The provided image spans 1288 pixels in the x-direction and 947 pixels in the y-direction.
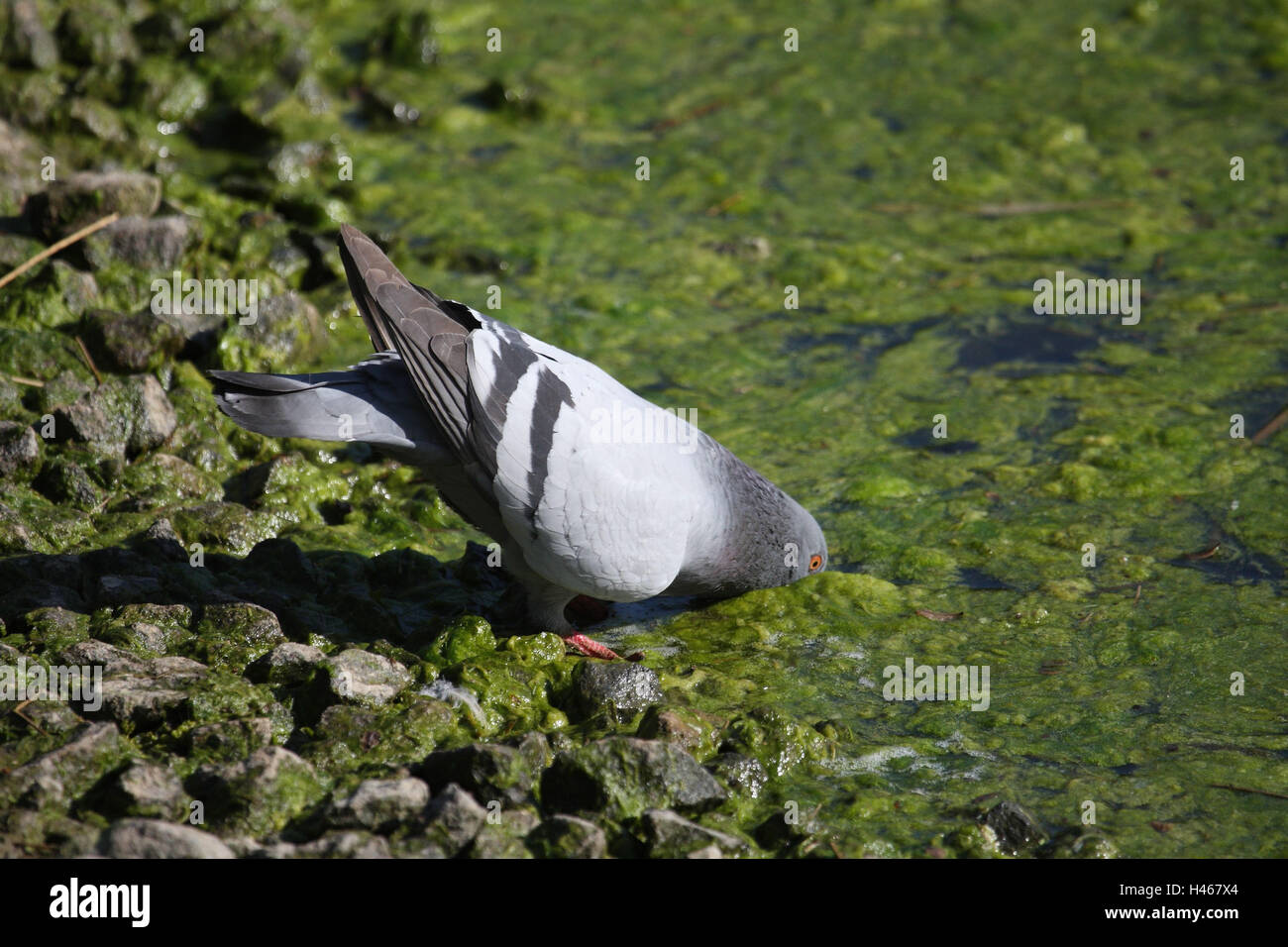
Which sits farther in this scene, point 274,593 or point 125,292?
point 125,292

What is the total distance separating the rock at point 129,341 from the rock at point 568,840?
332 centimetres

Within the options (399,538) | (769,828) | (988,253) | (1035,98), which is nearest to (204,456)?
(399,538)

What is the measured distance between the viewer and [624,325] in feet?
22.2

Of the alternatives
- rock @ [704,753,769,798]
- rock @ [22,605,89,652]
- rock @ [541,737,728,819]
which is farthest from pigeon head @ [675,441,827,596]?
rock @ [22,605,89,652]

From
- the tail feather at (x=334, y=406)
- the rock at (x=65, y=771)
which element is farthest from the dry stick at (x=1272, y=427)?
the rock at (x=65, y=771)

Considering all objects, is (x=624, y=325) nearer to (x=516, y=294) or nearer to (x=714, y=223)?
(x=516, y=294)

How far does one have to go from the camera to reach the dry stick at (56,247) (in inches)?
234

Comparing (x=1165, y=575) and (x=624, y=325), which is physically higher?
(x=624, y=325)

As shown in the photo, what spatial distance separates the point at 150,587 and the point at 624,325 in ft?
10.3

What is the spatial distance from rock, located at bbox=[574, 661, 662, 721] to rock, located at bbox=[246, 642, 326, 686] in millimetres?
856

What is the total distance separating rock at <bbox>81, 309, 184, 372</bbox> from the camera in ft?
18.3

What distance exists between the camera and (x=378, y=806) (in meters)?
3.36

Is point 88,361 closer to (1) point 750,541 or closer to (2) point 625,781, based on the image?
(1) point 750,541

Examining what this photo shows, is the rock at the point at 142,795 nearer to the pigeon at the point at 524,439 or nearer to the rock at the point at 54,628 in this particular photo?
the rock at the point at 54,628
